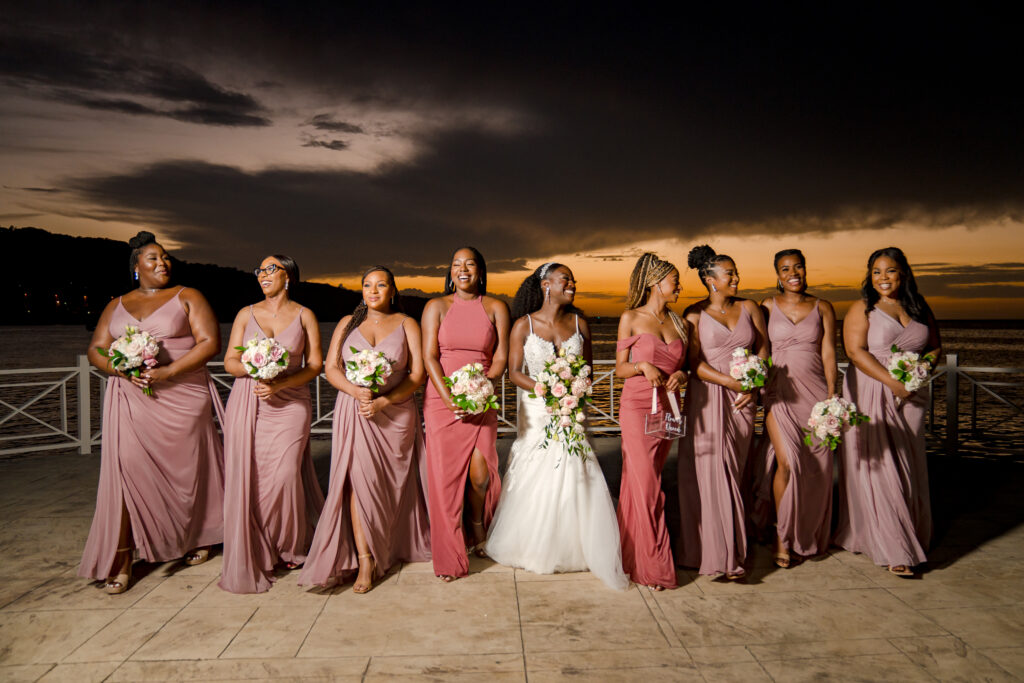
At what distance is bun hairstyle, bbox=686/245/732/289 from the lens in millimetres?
4680

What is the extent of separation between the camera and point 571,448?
452 centimetres

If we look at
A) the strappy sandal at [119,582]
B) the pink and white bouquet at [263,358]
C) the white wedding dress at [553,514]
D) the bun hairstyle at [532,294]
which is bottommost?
the strappy sandal at [119,582]

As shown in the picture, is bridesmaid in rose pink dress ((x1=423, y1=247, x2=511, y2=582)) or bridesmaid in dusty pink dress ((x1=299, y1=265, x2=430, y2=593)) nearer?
bridesmaid in dusty pink dress ((x1=299, y1=265, x2=430, y2=593))

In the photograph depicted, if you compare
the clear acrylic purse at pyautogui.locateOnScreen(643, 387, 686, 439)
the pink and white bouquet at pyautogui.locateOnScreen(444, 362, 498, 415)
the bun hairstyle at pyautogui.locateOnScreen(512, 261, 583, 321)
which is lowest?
the clear acrylic purse at pyautogui.locateOnScreen(643, 387, 686, 439)

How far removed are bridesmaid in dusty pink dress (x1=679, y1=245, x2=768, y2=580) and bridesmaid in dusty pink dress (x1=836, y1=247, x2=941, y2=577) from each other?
855 millimetres

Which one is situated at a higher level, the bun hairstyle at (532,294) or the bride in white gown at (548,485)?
the bun hairstyle at (532,294)

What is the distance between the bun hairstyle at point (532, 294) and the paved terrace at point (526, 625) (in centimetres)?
202

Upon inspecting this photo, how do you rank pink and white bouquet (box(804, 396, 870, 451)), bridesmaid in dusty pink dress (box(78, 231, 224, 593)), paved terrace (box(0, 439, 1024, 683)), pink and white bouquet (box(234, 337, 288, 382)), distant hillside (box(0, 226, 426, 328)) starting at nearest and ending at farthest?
1. paved terrace (box(0, 439, 1024, 683))
2. pink and white bouquet (box(234, 337, 288, 382))
3. pink and white bouquet (box(804, 396, 870, 451))
4. bridesmaid in dusty pink dress (box(78, 231, 224, 593))
5. distant hillside (box(0, 226, 426, 328))

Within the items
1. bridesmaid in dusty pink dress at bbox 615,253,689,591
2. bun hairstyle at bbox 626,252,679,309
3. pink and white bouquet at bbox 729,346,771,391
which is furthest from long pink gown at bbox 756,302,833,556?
bun hairstyle at bbox 626,252,679,309

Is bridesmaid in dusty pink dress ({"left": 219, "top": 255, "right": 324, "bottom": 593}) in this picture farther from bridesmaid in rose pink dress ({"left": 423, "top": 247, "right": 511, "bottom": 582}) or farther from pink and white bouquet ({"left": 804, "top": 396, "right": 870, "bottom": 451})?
pink and white bouquet ({"left": 804, "top": 396, "right": 870, "bottom": 451})

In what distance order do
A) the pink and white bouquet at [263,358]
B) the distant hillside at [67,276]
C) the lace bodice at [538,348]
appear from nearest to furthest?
the pink and white bouquet at [263,358], the lace bodice at [538,348], the distant hillside at [67,276]

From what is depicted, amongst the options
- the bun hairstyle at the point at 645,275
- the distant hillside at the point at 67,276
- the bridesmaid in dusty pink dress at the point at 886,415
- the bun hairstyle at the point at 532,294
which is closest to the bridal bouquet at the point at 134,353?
the bun hairstyle at the point at 532,294

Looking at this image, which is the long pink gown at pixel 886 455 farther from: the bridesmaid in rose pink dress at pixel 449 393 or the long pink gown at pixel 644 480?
the bridesmaid in rose pink dress at pixel 449 393

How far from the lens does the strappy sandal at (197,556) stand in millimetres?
4730
